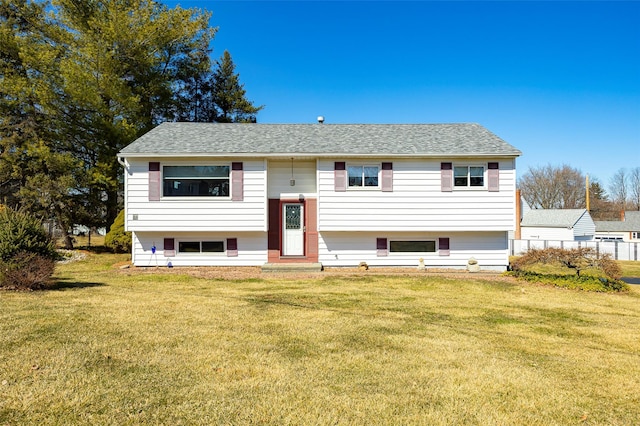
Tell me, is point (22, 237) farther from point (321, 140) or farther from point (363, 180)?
point (363, 180)

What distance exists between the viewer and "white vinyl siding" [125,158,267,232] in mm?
14266

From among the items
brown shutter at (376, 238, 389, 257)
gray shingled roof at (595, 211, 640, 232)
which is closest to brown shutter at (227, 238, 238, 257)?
brown shutter at (376, 238, 389, 257)

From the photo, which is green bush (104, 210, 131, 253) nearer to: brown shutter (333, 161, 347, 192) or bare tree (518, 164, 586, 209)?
brown shutter (333, 161, 347, 192)

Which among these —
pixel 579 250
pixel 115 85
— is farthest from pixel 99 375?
pixel 115 85

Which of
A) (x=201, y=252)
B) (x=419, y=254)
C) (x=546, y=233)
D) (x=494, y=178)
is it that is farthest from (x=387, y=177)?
(x=546, y=233)

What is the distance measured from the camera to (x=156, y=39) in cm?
2067

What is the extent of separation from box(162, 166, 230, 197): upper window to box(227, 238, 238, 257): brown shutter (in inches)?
69.9

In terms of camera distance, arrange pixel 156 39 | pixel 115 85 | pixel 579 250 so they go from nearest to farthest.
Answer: pixel 579 250, pixel 115 85, pixel 156 39

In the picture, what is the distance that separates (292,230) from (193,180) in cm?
414

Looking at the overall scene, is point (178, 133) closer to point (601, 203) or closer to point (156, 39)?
point (156, 39)

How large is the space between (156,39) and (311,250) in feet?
48.0

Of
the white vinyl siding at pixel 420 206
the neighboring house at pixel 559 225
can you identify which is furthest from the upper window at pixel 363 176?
the neighboring house at pixel 559 225

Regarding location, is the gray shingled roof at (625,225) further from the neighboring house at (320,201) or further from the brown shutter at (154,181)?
the brown shutter at (154,181)

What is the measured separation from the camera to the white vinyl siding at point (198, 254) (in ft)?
48.6
